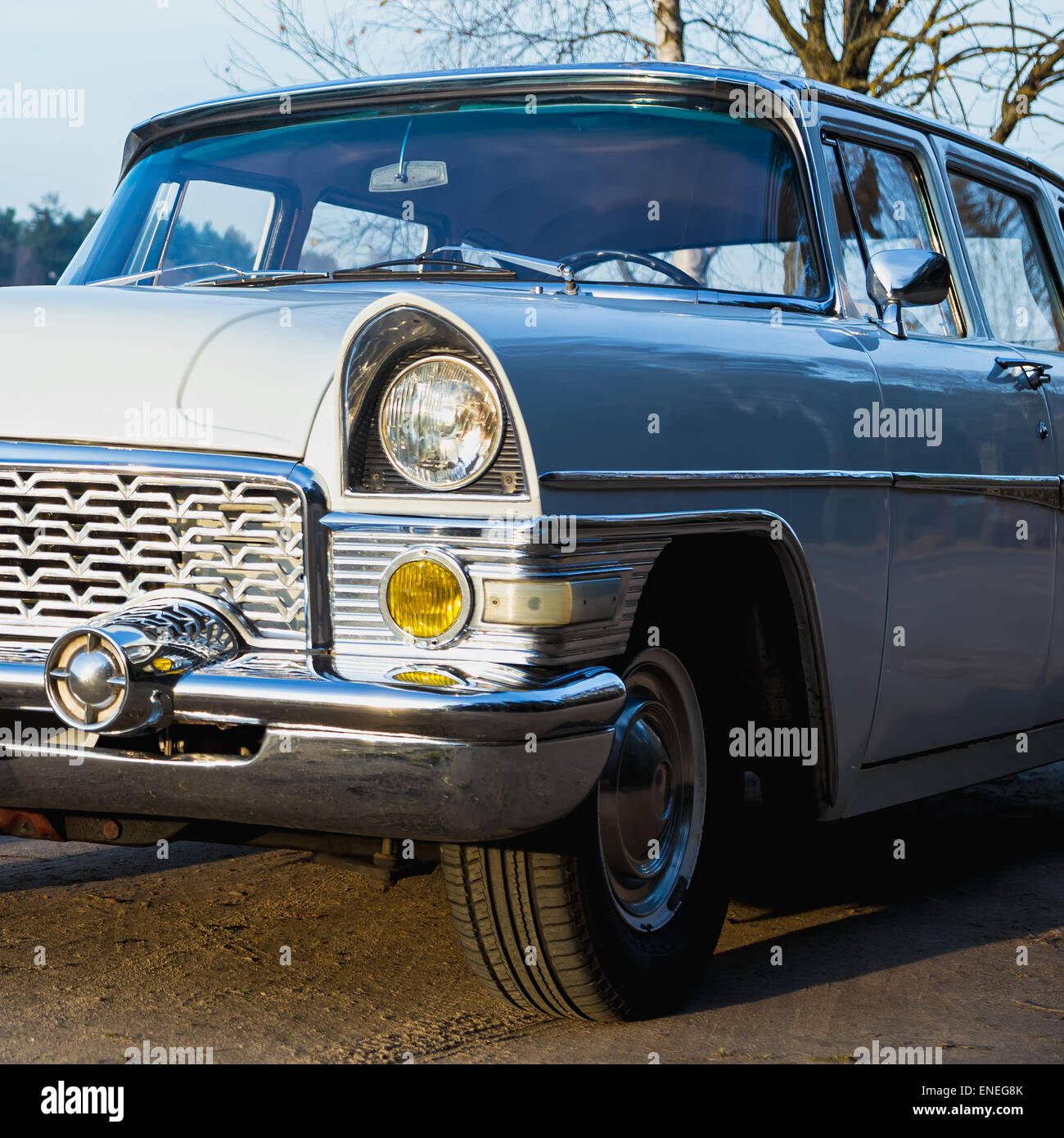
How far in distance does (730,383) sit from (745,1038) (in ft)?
4.03

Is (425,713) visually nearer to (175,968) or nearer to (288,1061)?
(288,1061)

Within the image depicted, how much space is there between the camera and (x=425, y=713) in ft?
8.04

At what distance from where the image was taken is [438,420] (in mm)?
2623

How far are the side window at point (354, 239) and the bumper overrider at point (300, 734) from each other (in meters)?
1.48

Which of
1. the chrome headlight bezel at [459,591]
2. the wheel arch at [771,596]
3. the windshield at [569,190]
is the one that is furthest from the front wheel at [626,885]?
the windshield at [569,190]

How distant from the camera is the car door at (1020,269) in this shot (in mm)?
4387

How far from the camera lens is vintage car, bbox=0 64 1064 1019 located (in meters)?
2.56

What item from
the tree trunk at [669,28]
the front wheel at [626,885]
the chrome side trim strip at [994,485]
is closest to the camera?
the front wheel at [626,885]

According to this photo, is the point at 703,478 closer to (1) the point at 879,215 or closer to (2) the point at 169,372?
(2) the point at 169,372

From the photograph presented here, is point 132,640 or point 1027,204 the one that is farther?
point 1027,204

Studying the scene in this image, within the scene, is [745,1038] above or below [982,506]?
below

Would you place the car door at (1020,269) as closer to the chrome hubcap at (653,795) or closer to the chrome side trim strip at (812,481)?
the chrome side trim strip at (812,481)

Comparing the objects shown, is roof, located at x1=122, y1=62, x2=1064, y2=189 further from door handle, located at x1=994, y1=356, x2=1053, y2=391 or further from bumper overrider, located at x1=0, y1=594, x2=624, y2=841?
bumper overrider, located at x1=0, y1=594, x2=624, y2=841
